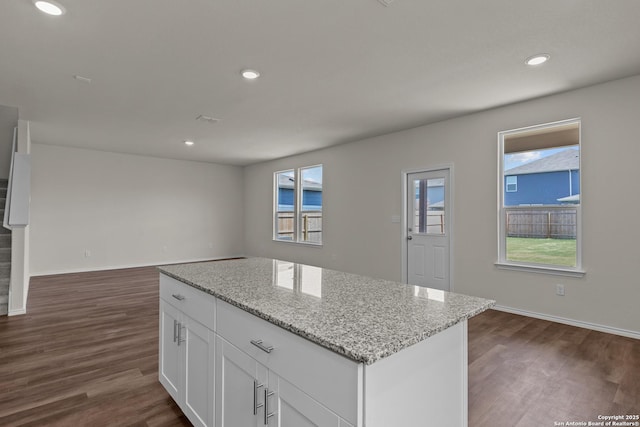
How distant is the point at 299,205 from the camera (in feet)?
24.1

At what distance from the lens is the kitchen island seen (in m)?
0.92

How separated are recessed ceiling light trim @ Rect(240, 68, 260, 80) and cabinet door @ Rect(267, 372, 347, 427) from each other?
278 cm

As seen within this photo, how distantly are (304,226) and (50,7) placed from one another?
563 centimetres

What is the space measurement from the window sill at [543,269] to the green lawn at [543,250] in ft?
0.32

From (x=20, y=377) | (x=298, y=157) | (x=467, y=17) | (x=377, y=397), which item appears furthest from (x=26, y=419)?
(x=298, y=157)

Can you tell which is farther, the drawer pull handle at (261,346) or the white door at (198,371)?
the white door at (198,371)

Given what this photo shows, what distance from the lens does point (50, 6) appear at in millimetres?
2137

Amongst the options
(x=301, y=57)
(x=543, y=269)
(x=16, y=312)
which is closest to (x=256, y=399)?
(x=301, y=57)

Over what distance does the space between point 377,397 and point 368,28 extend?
7.89 ft

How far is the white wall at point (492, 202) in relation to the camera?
10.6 ft

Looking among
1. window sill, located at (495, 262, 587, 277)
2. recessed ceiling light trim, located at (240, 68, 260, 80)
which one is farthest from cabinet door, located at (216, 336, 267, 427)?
window sill, located at (495, 262, 587, 277)

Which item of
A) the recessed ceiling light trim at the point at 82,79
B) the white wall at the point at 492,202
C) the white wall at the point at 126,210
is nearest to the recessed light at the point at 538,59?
the white wall at the point at 492,202

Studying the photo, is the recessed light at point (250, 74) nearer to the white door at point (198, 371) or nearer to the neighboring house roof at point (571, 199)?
the white door at point (198, 371)

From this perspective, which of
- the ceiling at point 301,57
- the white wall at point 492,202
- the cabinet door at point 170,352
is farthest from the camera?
the white wall at point 492,202
